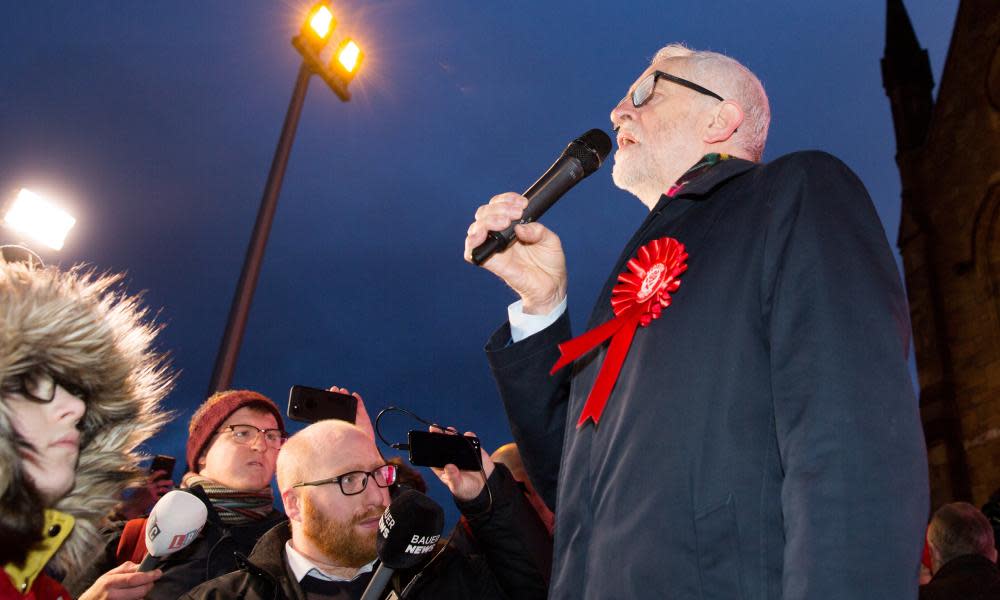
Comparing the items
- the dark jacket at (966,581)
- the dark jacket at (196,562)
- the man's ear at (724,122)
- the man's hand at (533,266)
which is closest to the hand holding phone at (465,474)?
the dark jacket at (196,562)

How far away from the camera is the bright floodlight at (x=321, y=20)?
7.59 m

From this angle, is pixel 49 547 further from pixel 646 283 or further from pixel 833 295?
pixel 833 295

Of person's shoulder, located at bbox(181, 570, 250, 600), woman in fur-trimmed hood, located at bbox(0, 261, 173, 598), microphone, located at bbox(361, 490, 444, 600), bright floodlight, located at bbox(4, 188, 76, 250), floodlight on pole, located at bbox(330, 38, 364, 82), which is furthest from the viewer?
floodlight on pole, located at bbox(330, 38, 364, 82)

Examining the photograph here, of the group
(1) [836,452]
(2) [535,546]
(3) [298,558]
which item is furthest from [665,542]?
(3) [298,558]

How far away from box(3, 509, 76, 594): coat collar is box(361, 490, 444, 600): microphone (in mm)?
1250

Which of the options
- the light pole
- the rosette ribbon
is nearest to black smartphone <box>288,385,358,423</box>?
the light pole

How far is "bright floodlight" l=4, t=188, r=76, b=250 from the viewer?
4797 millimetres

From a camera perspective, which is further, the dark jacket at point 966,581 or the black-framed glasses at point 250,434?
the black-framed glasses at point 250,434

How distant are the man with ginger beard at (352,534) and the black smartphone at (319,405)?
0.28 feet

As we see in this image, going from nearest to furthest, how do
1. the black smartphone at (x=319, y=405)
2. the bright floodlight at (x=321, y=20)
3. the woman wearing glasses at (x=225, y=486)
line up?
the woman wearing glasses at (x=225, y=486), the black smartphone at (x=319, y=405), the bright floodlight at (x=321, y=20)

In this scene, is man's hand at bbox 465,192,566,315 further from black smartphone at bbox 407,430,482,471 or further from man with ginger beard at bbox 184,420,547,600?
man with ginger beard at bbox 184,420,547,600

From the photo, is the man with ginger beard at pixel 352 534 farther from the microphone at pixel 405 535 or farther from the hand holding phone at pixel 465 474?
the microphone at pixel 405 535

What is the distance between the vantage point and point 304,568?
3699 mm

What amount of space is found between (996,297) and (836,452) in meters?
16.0
